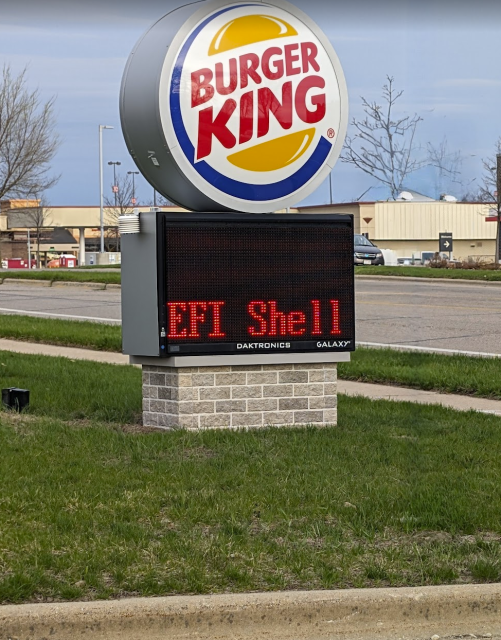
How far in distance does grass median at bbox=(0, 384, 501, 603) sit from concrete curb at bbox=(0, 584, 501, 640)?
168 mm

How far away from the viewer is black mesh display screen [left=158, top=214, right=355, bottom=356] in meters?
7.89

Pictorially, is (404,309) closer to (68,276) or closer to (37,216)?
(68,276)

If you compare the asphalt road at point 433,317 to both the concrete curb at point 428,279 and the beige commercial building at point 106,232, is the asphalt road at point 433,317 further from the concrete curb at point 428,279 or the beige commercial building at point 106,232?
the beige commercial building at point 106,232

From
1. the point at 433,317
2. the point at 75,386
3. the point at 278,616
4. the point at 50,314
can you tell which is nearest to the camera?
the point at 278,616

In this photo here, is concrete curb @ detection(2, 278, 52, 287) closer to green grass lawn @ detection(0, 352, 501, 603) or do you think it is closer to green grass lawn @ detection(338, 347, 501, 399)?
green grass lawn @ detection(338, 347, 501, 399)

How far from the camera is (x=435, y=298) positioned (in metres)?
23.0

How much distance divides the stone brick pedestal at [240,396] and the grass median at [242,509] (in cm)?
20

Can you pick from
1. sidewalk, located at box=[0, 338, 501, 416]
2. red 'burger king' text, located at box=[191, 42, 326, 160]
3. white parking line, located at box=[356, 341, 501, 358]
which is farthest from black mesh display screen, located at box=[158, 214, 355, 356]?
Answer: white parking line, located at box=[356, 341, 501, 358]

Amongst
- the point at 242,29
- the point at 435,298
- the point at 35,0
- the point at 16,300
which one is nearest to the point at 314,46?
the point at 242,29

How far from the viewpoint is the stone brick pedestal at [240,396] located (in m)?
8.02

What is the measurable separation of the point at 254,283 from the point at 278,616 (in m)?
3.93

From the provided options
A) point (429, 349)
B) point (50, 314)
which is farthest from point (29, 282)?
point (429, 349)

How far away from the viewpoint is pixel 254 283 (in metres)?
8.06

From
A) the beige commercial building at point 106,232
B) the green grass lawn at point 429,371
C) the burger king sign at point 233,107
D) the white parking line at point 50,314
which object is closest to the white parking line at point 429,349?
the green grass lawn at point 429,371
